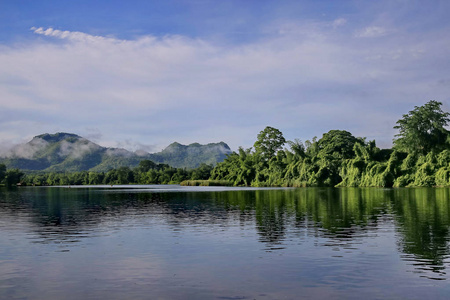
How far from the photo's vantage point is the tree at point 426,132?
10556cm

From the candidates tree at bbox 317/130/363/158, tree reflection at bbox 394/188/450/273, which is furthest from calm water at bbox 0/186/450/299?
tree at bbox 317/130/363/158

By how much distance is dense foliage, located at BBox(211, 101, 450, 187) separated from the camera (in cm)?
9644

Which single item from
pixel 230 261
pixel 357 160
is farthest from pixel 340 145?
pixel 230 261

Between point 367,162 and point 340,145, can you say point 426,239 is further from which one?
point 340,145

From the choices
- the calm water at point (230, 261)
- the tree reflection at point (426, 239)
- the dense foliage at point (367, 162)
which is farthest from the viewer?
the dense foliage at point (367, 162)

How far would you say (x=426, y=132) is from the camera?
4247 inches

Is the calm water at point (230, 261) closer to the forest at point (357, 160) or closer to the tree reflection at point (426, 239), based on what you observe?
the tree reflection at point (426, 239)

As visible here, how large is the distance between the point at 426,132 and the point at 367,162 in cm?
1740

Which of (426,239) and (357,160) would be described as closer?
(426,239)

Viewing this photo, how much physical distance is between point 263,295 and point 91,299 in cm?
473

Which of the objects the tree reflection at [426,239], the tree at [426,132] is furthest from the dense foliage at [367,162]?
the tree reflection at [426,239]

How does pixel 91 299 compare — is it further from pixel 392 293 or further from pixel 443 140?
pixel 443 140

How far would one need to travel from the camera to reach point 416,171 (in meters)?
95.6

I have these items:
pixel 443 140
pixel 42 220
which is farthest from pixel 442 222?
pixel 443 140
